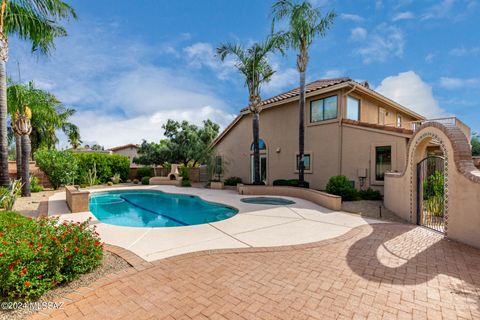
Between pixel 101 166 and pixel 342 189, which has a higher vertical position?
pixel 101 166

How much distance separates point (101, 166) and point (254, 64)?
59.0 ft

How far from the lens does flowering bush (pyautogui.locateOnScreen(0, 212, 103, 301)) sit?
10.5 ft

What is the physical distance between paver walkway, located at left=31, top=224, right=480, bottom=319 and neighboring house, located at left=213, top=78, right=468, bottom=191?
842cm

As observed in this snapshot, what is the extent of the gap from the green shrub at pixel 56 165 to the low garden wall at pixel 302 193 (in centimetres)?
1440

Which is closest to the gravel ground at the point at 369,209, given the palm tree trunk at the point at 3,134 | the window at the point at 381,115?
the window at the point at 381,115

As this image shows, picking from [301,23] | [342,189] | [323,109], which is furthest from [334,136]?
[301,23]

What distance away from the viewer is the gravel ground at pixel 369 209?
9.19m

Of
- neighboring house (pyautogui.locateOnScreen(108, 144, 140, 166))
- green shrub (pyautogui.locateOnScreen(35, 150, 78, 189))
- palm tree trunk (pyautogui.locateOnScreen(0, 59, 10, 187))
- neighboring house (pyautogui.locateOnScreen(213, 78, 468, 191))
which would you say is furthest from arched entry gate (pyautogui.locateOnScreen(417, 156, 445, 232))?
neighboring house (pyautogui.locateOnScreen(108, 144, 140, 166))

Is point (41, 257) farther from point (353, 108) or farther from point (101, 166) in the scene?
point (101, 166)

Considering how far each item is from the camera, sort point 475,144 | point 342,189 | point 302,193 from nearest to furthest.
Answer: point 342,189 → point 302,193 → point 475,144

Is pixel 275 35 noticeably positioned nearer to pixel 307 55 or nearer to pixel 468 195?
pixel 307 55

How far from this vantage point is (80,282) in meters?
3.83

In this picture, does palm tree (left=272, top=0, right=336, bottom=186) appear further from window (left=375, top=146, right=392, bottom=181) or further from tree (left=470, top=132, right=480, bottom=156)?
tree (left=470, top=132, right=480, bottom=156)

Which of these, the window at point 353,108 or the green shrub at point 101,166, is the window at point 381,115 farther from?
the green shrub at point 101,166
